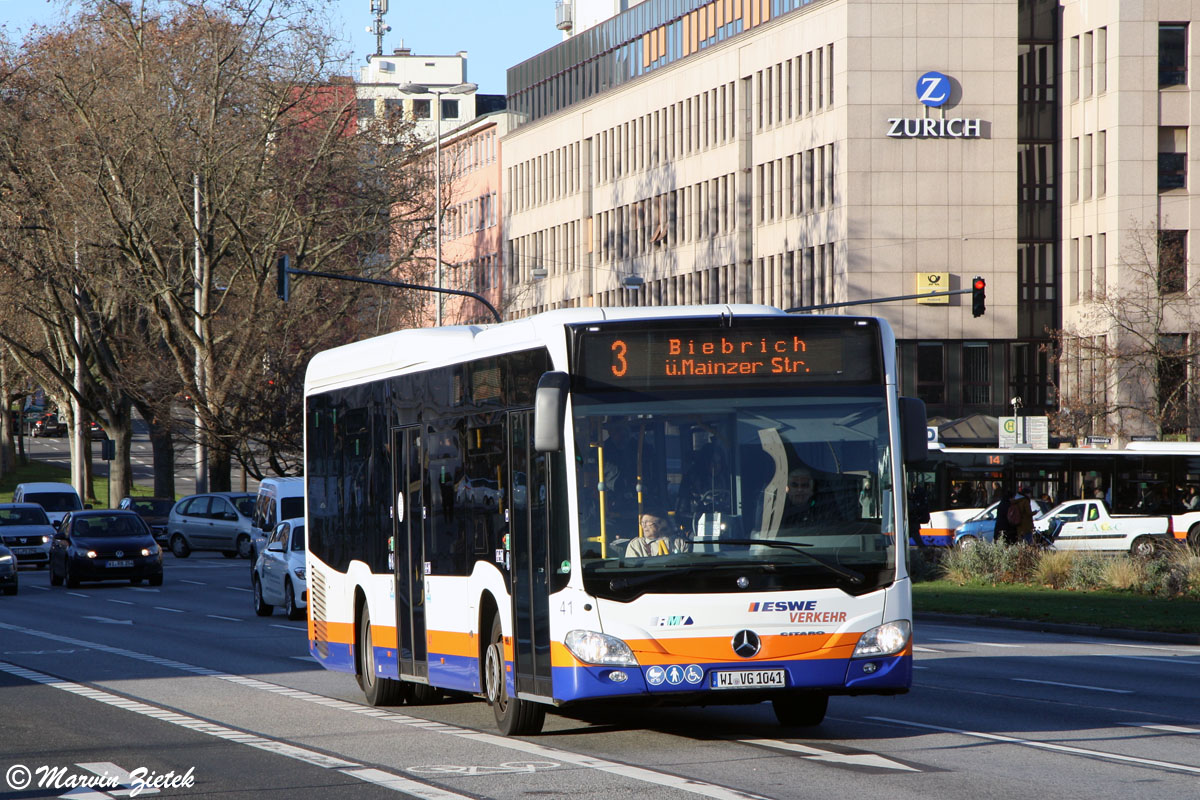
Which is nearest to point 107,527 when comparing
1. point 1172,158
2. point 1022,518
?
point 1022,518

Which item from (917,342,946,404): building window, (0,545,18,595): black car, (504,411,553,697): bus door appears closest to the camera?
(504,411,553,697): bus door

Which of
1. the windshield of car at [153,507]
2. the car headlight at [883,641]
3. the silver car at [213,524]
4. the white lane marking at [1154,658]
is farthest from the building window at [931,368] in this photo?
the car headlight at [883,641]

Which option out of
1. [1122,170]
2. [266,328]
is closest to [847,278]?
[1122,170]

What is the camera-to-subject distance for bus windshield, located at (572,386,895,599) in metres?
11.8

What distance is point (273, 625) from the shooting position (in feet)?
89.9

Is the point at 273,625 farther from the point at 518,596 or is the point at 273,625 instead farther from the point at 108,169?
the point at 108,169

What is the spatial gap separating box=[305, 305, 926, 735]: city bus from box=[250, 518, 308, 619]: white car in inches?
624

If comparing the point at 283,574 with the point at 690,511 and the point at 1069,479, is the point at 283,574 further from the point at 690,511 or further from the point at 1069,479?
the point at 1069,479

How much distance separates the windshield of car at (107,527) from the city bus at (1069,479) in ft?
61.1

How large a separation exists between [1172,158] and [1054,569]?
42.3 meters

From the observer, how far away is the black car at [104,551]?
129ft

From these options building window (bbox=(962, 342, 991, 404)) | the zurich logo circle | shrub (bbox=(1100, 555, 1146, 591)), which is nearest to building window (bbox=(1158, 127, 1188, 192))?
the zurich logo circle

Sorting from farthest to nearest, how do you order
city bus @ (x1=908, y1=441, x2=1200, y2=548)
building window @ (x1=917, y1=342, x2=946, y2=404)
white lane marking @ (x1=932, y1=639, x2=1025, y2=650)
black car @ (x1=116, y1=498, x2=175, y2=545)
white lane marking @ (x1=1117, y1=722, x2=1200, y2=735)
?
building window @ (x1=917, y1=342, x2=946, y2=404)
black car @ (x1=116, y1=498, x2=175, y2=545)
city bus @ (x1=908, y1=441, x2=1200, y2=548)
white lane marking @ (x1=932, y1=639, x2=1025, y2=650)
white lane marking @ (x1=1117, y1=722, x2=1200, y2=735)
